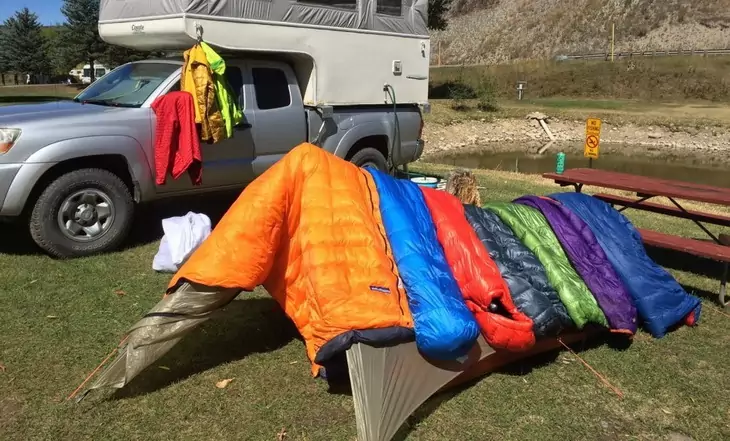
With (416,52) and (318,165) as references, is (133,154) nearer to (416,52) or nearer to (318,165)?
(318,165)

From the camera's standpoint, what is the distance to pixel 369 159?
820 cm

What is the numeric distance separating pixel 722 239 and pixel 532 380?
12.3ft

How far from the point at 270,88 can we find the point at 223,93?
3.04 feet

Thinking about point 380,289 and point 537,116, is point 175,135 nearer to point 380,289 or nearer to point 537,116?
point 380,289

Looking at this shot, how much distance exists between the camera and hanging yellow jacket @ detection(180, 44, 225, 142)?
19.7 feet

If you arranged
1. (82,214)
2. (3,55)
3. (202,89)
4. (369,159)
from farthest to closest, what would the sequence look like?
(3,55), (369,159), (202,89), (82,214)

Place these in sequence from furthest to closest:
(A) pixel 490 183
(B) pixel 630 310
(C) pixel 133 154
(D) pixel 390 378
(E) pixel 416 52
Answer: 1. (A) pixel 490 183
2. (E) pixel 416 52
3. (C) pixel 133 154
4. (B) pixel 630 310
5. (D) pixel 390 378

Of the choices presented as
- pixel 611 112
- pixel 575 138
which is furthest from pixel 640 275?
pixel 611 112

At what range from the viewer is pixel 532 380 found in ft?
13.5

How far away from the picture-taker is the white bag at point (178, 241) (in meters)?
5.16

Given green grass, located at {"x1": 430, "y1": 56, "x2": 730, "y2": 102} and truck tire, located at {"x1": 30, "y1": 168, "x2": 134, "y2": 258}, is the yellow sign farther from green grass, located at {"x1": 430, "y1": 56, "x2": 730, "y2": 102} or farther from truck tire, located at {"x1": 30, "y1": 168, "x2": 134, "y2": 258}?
green grass, located at {"x1": 430, "y1": 56, "x2": 730, "y2": 102}

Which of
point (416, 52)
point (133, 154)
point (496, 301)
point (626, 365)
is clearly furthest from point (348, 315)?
point (416, 52)

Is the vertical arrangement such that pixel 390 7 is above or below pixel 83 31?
below

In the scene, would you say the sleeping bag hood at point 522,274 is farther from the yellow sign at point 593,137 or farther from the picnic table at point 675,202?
the yellow sign at point 593,137
